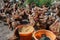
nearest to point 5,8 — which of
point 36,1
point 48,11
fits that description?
point 36,1

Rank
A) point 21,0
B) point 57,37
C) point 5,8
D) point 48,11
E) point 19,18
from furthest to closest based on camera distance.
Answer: point 21,0
point 5,8
point 48,11
point 19,18
point 57,37

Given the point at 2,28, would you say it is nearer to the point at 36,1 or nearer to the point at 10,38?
the point at 10,38

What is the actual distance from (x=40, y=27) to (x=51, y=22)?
354 mm


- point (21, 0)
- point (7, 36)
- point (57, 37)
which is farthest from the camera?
point (21, 0)

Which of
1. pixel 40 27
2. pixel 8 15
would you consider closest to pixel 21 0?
pixel 8 15

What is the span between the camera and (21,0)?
763 cm

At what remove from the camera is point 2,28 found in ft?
19.7

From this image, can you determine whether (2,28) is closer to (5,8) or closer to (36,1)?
(5,8)

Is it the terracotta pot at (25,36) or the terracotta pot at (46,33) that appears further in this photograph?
the terracotta pot at (25,36)

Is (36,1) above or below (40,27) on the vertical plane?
above

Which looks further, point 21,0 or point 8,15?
point 21,0

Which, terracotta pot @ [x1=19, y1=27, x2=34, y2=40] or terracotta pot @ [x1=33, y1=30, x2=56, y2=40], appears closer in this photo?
terracotta pot @ [x1=33, y1=30, x2=56, y2=40]

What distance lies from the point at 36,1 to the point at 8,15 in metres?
1.34

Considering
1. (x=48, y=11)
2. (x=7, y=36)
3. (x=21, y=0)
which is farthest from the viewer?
(x=21, y=0)
